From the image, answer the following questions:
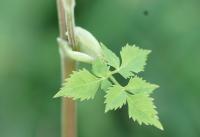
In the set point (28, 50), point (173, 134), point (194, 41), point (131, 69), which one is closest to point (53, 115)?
point (28, 50)

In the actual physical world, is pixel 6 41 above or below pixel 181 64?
above

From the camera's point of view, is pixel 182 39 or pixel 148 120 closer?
pixel 148 120

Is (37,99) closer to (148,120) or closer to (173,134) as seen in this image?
(173,134)

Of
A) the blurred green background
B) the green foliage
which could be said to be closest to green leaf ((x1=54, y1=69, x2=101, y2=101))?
the green foliage

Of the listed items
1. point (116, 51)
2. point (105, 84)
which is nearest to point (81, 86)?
point (105, 84)

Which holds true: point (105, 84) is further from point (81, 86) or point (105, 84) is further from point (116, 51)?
point (116, 51)

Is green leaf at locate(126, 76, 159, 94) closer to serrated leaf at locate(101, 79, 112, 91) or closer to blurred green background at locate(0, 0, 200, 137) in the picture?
serrated leaf at locate(101, 79, 112, 91)

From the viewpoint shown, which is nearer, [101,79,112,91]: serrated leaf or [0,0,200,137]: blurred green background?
[101,79,112,91]: serrated leaf

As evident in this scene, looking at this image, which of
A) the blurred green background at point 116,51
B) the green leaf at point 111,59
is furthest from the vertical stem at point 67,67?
the blurred green background at point 116,51
